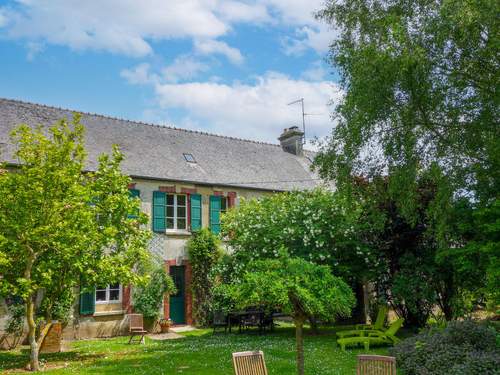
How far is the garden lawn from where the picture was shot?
34.0ft

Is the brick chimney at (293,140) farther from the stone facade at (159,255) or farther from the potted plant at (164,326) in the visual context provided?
the potted plant at (164,326)

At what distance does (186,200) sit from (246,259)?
425 centimetres

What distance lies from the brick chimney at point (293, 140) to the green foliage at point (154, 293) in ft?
38.1

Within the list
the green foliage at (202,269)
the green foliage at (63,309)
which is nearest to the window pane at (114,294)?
Result: the green foliage at (63,309)

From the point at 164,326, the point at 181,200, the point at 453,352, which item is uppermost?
the point at 181,200

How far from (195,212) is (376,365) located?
13.3 m

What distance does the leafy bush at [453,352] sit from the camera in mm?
8680

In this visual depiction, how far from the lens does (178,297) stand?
19344 millimetres

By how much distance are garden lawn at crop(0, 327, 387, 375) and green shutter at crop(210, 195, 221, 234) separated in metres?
4.95

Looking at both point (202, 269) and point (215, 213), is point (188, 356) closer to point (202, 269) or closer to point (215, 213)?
point (202, 269)

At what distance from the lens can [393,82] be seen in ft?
37.8

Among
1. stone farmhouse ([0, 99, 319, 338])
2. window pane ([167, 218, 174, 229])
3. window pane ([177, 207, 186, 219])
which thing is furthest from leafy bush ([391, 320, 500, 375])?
window pane ([177, 207, 186, 219])

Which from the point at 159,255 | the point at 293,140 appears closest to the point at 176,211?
the point at 159,255

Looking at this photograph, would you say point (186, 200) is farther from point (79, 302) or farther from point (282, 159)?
point (282, 159)
